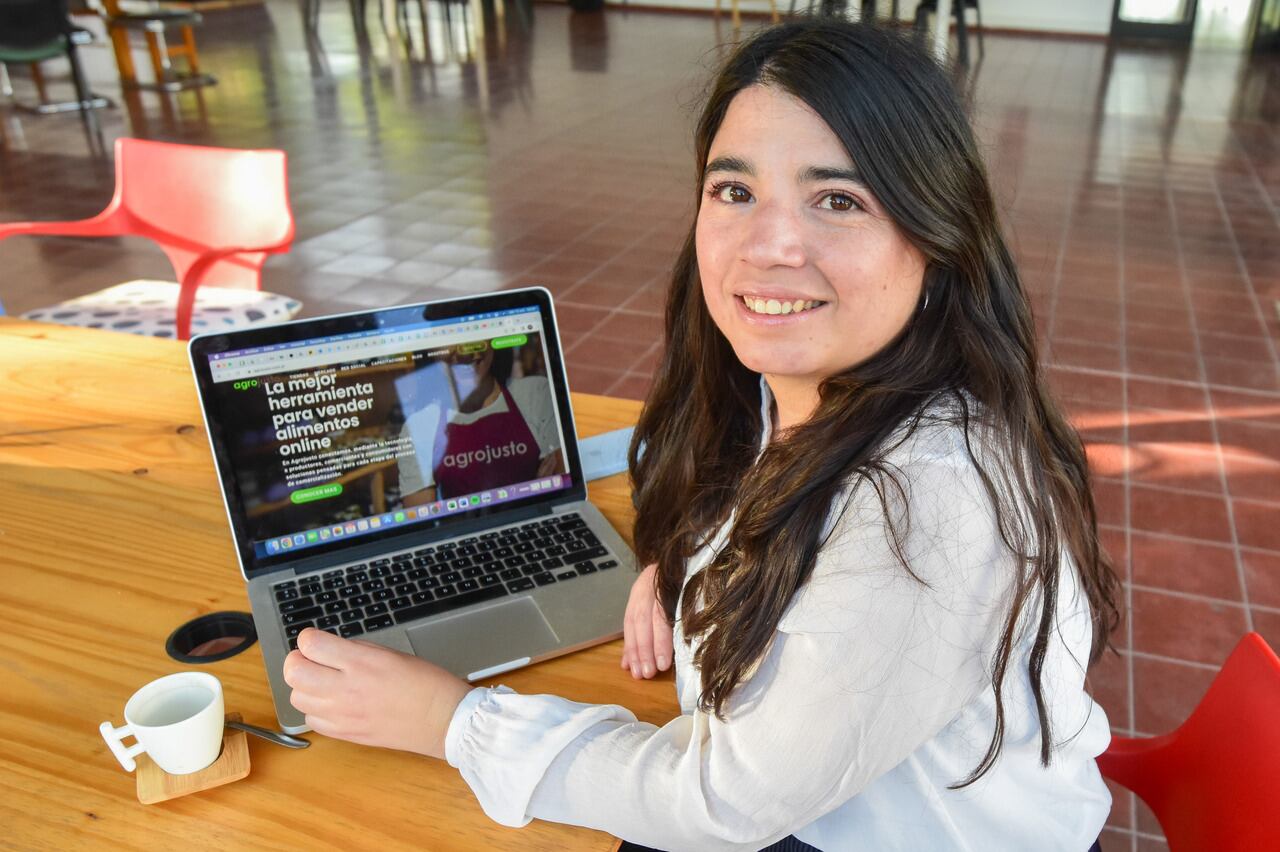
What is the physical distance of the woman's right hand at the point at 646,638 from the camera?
3.28ft

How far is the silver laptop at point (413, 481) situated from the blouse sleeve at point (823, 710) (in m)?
0.19

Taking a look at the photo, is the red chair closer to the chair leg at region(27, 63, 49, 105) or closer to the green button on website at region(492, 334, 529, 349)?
the green button on website at region(492, 334, 529, 349)

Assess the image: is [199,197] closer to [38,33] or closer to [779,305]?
[779,305]

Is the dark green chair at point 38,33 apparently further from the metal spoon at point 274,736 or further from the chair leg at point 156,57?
the metal spoon at point 274,736

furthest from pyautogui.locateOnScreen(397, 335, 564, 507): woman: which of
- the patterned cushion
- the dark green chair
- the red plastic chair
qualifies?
the dark green chair

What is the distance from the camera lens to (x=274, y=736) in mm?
907

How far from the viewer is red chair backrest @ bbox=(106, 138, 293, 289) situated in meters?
2.53

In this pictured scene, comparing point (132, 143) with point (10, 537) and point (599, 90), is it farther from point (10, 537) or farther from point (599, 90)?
point (599, 90)

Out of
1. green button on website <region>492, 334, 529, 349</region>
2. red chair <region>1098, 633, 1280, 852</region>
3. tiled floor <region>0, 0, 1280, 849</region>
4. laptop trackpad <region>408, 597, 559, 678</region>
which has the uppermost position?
green button on website <region>492, 334, 529, 349</region>

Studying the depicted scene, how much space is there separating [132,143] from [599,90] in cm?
576

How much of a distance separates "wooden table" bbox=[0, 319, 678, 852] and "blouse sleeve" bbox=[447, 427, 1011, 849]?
43 mm

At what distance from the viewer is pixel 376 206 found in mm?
5293

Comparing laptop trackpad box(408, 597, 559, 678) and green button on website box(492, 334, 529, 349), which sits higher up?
green button on website box(492, 334, 529, 349)

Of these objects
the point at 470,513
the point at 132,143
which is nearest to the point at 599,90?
the point at 132,143
